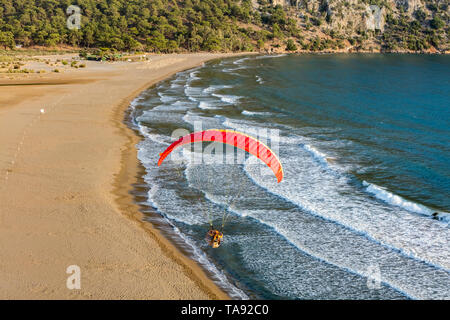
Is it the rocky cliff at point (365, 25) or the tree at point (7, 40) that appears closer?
the tree at point (7, 40)

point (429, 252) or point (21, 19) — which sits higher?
point (21, 19)

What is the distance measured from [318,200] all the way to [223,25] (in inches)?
5691

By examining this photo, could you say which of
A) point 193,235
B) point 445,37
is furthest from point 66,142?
point 445,37

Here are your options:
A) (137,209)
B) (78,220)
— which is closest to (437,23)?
(137,209)

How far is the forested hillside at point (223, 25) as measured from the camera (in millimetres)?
116500

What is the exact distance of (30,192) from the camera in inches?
747

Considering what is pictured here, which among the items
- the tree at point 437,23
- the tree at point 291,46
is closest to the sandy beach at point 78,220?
the tree at point 291,46

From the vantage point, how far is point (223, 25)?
154000 millimetres

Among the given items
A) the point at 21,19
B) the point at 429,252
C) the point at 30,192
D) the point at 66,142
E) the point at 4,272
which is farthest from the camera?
the point at 21,19

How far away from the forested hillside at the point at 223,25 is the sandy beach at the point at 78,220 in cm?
9016

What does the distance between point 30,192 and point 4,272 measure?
692 cm

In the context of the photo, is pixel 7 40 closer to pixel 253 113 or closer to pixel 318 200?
pixel 253 113

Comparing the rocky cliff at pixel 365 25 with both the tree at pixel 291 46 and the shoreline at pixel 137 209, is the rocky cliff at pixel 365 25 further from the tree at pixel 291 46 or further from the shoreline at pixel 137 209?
the shoreline at pixel 137 209

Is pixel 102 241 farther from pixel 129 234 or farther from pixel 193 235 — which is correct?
pixel 193 235
